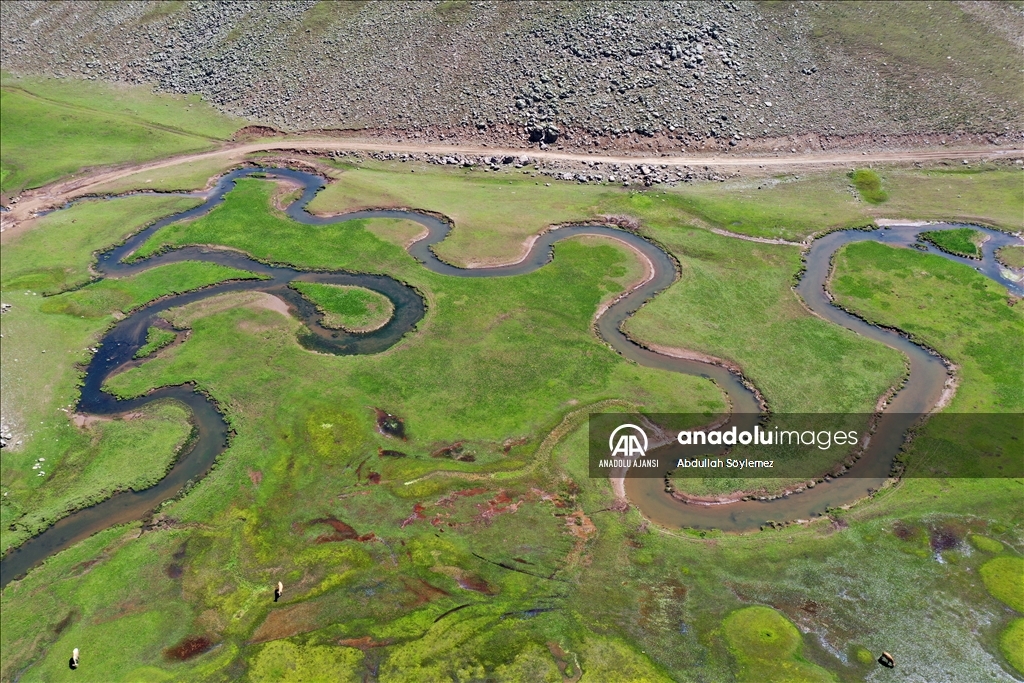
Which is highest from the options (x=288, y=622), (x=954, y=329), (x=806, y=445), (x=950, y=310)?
(x=950, y=310)

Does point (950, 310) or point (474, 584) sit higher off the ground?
point (950, 310)

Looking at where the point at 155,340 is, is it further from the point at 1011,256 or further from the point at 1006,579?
the point at 1011,256

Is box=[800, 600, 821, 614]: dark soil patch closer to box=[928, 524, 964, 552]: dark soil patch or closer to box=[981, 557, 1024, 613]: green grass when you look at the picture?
box=[928, 524, 964, 552]: dark soil patch

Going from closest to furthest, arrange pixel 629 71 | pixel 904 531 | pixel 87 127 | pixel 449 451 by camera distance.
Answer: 1. pixel 904 531
2. pixel 449 451
3. pixel 629 71
4. pixel 87 127

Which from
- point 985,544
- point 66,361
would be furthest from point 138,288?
point 985,544

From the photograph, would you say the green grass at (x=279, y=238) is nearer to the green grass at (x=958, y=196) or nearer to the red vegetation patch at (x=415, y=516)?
the red vegetation patch at (x=415, y=516)

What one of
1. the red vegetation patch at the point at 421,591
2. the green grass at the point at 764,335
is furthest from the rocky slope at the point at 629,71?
the red vegetation patch at the point at 421,591

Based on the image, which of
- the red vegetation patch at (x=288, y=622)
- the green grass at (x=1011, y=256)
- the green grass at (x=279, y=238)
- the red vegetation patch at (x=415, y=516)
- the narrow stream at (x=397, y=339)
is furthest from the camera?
the green grass at (x=279, y=238)
